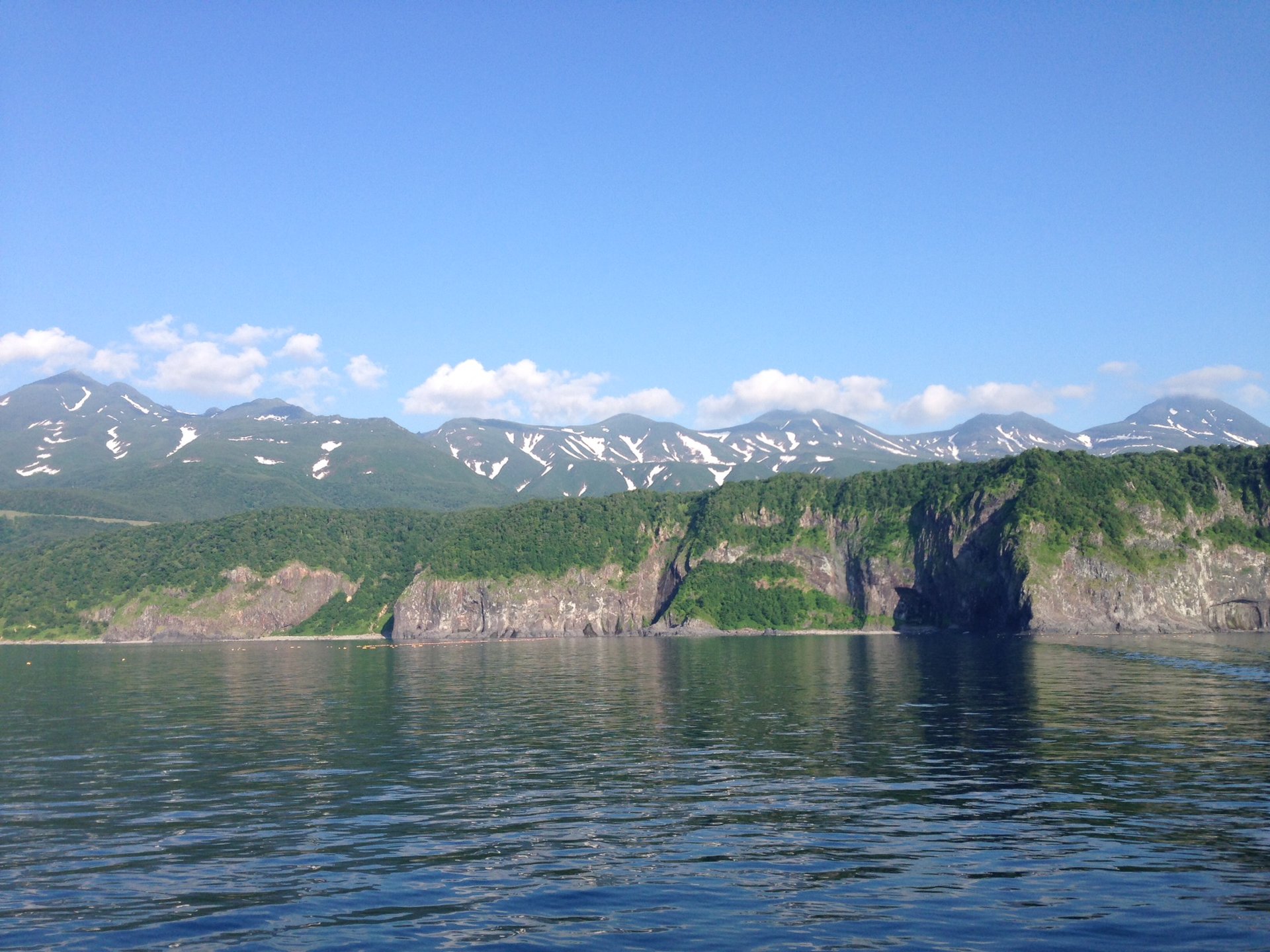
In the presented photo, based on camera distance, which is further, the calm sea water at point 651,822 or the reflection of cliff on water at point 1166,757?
the reflection of cliff on water at point 1166,757

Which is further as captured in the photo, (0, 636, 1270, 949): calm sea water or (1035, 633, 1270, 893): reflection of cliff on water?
(1035, 633, 1270, 893): reflection of cliff on water

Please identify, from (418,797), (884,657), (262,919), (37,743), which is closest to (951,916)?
(262,919)

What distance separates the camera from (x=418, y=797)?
44.4m

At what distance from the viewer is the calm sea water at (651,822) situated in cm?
2727

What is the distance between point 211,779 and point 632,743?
2312 cm

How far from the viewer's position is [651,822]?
39.1 metres

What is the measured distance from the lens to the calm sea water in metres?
27.3

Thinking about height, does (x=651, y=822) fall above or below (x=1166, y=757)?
above

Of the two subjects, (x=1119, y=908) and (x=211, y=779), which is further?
(x=211, y=779)

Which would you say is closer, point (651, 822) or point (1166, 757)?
point (651, 822)

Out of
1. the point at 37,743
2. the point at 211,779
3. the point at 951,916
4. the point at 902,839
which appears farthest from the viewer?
the point at 37,743

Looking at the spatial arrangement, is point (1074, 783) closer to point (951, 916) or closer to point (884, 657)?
point (951, 916)

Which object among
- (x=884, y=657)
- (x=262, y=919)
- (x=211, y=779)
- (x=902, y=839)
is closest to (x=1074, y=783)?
(x=902, y=839)

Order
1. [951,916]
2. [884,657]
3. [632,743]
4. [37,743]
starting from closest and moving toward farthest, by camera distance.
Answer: [951,916] → [632,743] → [37,743] → [884,657]
